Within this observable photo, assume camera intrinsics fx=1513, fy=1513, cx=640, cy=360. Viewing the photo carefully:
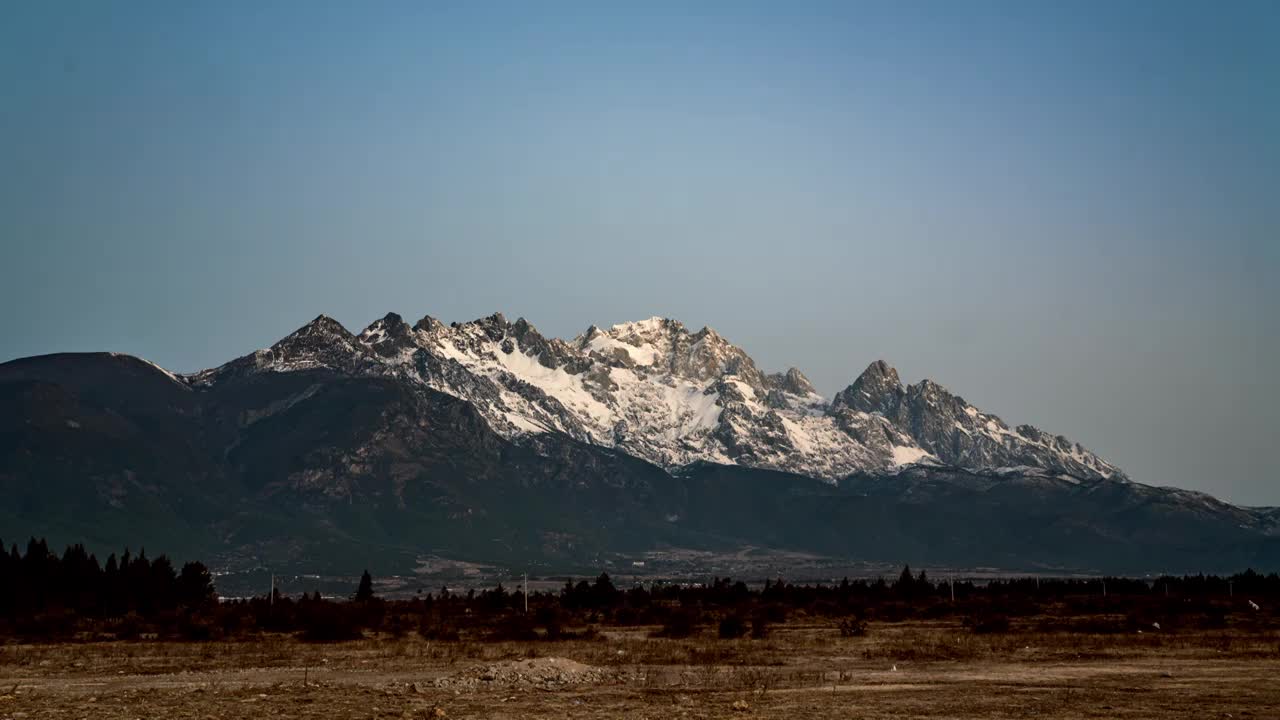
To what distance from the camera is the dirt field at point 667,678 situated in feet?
143

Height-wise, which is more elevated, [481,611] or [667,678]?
[481,611]

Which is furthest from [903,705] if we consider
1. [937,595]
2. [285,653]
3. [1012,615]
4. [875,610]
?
[937,595]

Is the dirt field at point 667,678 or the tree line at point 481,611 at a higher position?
the tree line at point 481,611

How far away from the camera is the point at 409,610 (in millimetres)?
115125

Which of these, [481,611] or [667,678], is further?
[481,611]

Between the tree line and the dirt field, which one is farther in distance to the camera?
the tree line

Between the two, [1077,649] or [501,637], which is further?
[501,637]

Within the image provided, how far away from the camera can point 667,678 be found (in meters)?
54.2

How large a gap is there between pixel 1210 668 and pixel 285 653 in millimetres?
39285

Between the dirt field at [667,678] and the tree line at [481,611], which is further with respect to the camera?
the tree line at [481,611]

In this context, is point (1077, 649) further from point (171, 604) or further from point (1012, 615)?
point (171, 604)

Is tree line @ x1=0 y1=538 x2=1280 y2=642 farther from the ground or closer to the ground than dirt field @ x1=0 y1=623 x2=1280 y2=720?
farther from the ground

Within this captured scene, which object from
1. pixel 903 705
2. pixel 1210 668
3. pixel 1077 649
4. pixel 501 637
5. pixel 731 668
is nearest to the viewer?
pixel 903 705

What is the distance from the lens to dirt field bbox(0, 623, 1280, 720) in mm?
43625
